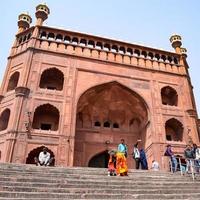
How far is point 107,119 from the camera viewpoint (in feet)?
59.6

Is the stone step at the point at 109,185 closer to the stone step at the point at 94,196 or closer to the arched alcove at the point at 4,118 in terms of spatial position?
the stone step at the point at 94,196

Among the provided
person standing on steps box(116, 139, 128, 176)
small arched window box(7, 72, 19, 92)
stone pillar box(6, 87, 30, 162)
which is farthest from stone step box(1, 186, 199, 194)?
small arched window box(7, 72, 19, 92)

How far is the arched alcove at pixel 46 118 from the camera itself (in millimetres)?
15586

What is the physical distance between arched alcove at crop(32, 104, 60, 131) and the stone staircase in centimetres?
807

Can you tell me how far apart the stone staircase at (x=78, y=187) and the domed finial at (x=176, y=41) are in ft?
47.3

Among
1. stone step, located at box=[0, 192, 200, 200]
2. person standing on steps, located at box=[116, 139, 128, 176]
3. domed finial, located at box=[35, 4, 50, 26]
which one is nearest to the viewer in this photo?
stone step, located at box=[0, 192, 200, 200]

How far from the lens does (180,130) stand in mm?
16859

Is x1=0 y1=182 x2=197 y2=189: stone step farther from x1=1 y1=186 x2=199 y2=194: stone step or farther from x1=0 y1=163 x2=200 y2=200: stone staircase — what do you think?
x1=1 y1=186 x2=199 y2=194: stone step

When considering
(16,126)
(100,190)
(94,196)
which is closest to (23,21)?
(16,126)

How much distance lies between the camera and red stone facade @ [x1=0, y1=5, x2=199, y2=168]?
48.5 ft

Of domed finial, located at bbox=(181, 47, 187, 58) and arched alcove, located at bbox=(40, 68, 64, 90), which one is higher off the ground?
domed finial, located at bbox=(181, 47, 187, 58)

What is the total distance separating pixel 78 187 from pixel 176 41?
16877 millimetres

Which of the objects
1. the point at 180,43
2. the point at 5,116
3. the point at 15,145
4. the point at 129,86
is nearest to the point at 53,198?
the point at 15,145

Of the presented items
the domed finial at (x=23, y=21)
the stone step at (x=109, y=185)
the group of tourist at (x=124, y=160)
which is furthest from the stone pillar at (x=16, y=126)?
the stone step at (x=109, y=185)
